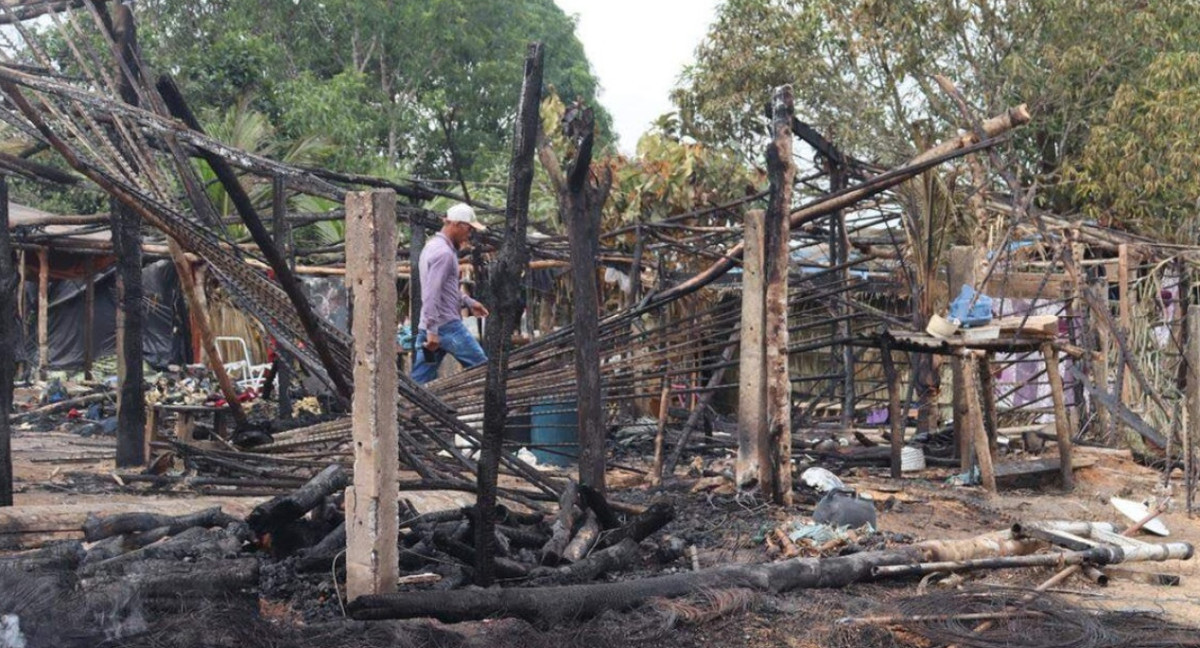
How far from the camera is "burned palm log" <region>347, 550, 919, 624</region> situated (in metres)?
4.44

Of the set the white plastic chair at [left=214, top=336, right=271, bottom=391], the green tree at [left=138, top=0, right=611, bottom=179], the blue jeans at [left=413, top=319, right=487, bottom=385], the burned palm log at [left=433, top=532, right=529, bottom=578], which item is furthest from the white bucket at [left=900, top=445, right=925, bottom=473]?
the green tree at [left=138, top=0, right=611, bottom=179]

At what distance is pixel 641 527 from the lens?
5.92 meters

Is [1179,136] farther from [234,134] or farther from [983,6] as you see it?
[234,134]

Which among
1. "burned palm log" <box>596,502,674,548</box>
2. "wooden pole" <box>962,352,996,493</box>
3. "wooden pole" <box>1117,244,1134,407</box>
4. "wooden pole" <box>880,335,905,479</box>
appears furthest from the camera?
"wooden pole" <box>1117,244,1134,407</box>

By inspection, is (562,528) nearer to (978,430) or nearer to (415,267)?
(978,430)

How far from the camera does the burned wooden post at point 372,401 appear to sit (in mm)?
4504

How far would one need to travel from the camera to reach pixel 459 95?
87.7ft

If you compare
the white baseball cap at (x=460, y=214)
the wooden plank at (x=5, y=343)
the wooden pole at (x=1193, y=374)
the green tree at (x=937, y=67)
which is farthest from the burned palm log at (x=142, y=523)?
the green tree at (x=937, y=67)

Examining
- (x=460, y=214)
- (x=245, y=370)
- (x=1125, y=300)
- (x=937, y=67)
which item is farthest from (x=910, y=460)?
(x=937, y=67)

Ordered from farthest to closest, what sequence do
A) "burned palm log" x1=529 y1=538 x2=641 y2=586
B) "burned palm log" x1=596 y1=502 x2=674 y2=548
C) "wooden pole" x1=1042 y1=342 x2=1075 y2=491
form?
"wooden pole" x1=1042 y1=342 x2=1075 y2=491, "burned palm log" x1=596 y1=502 x2=674 y2=548, "burned palm log" x1=529 y1=538 x2=641 y2=586

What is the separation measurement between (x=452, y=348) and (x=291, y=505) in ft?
12.0

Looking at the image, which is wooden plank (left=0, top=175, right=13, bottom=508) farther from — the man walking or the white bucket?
the white bucket

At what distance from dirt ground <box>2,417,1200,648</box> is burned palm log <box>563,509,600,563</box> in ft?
1.42

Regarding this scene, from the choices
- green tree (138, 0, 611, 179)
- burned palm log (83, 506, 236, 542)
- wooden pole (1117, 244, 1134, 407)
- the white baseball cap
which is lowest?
burned palm log (83, 506, 236, 542)
